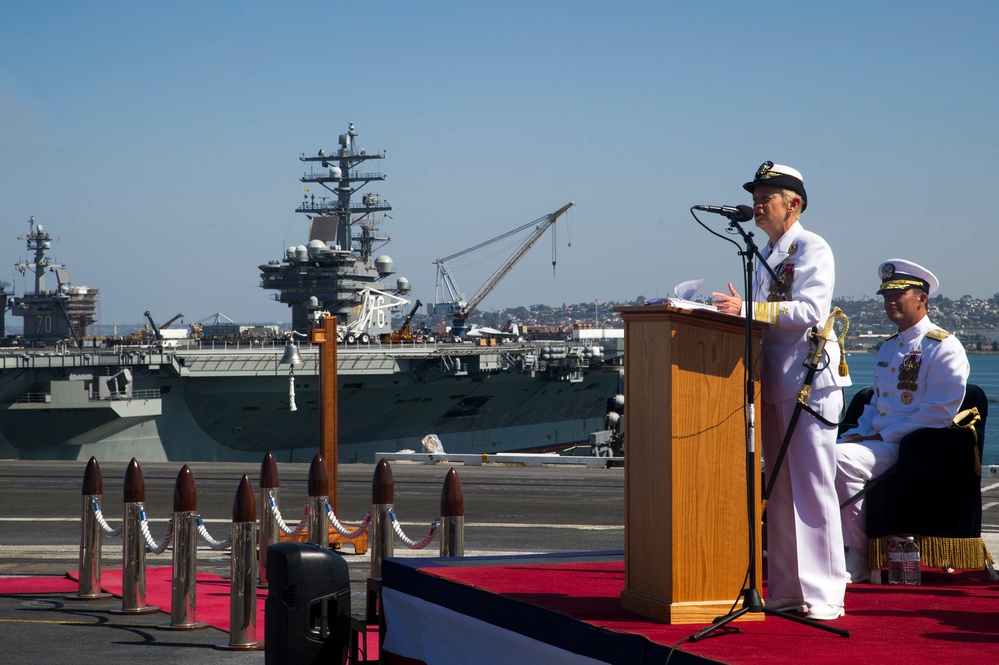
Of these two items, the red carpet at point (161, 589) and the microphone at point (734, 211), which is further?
the red carpet at point (161, 589)

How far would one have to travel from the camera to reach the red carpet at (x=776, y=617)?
136 inches

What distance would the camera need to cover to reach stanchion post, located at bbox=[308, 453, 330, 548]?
26.0ft

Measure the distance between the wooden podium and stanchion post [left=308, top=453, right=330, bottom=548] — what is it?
4383mm

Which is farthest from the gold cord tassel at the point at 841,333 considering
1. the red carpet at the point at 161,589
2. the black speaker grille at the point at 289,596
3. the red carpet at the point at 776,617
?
the red carpet at the point at 161,589

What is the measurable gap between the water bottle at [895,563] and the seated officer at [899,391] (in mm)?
110

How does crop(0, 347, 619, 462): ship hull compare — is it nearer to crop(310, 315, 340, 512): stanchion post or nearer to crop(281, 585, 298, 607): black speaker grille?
crop(310, 315, 340, 512): stanchion post

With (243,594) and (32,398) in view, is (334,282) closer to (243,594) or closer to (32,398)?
(32,398)

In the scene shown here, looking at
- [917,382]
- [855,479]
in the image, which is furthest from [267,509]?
[917,382]

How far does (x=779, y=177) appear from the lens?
429 cm

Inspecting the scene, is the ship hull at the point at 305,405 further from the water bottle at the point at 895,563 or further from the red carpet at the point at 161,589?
the water bottle at the point at 895,563

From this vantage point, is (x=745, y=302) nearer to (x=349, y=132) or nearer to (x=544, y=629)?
(x=544, y=629)

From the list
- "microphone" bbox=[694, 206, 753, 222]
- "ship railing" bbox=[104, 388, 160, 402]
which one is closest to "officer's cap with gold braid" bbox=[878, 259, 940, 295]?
"microphone" bbox=[694, 206, 753, 222]

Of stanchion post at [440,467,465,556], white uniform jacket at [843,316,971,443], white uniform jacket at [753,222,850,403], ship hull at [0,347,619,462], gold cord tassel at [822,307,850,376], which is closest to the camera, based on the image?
white uniform jacket at [753,222,850,403]

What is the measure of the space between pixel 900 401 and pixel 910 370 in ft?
0.59
